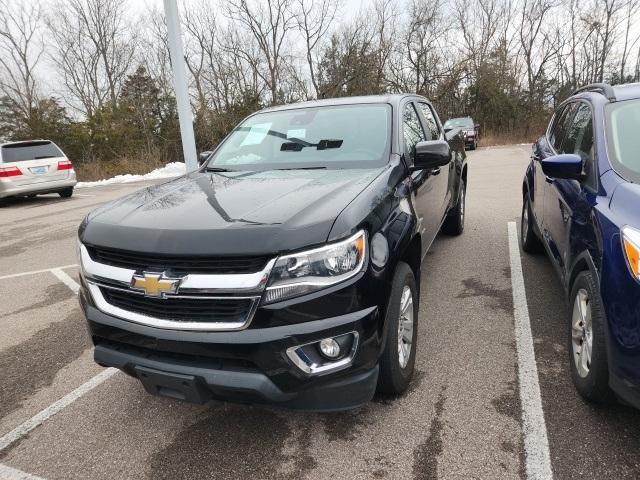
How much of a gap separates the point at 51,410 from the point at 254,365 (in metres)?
1.64

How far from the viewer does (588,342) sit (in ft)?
8.00

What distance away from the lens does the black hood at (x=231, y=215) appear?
1.99 m

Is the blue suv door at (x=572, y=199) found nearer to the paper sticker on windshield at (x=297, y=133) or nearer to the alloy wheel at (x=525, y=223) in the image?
the alloy wheel at (x=525, y=223)

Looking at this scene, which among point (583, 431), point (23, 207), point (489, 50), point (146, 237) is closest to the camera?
point (146, 237)

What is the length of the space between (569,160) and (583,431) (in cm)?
150

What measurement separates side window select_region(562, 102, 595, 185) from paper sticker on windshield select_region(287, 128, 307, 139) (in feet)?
6.31

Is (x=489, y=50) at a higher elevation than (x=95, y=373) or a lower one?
higher

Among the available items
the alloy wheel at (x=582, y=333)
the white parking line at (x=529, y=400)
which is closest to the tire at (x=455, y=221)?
the white parking line at (x=529, y=400)

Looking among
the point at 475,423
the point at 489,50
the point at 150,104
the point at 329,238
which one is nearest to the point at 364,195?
the point at 329,238

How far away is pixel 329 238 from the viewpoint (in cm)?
199

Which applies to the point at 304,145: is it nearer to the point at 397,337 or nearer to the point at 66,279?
the point at 397,337

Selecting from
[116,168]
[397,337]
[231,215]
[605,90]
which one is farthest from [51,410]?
[116,168]

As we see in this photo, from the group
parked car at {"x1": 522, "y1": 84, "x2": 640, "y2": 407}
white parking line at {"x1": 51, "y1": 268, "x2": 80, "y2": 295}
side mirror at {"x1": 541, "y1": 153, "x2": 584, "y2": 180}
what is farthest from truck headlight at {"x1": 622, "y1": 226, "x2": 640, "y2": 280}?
white parking line at {"x1": 51, "y1": 268, "x2": 80, "y2": 295}

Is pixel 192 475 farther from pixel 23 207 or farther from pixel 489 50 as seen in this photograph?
pixel 489 50
